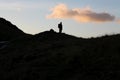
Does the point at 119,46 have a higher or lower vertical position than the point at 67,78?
higher

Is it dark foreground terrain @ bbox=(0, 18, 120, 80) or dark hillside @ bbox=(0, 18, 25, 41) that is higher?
dark hillside @ bbox=(0, 18, 25, 41)

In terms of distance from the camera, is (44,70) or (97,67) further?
(44,70)

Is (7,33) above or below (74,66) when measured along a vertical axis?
above

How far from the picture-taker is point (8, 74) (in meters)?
23.5

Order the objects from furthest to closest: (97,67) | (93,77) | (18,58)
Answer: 1. (18,58)
2. (97,67)
3. (93,77)

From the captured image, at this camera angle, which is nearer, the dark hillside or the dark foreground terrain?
the dark foreground terrain

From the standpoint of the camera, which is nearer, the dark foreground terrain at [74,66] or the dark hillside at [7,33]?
the dark foreground terrain at [74,66]

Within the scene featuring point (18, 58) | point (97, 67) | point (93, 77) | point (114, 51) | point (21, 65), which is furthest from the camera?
point (18, 58)

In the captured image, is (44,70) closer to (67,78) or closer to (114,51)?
(67,78)

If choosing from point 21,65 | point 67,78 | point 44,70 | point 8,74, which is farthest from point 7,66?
point 67,78

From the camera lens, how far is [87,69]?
2038 cm

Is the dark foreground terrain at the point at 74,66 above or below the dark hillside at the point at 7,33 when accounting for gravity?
below

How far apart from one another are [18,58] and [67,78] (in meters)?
9.33

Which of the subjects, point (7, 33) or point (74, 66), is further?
point (7, 33)
